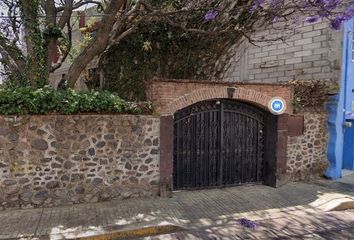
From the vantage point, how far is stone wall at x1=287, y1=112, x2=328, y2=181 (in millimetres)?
9391

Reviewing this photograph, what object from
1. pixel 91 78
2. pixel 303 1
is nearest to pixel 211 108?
pixel 303 1

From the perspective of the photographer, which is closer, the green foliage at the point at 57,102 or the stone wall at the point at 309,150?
the green foliage at the point at 57,102

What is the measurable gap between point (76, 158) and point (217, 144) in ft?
11.4

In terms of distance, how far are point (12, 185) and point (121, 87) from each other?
550 centimetres

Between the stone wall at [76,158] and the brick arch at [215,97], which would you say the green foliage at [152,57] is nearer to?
the brick arch at [215,97]

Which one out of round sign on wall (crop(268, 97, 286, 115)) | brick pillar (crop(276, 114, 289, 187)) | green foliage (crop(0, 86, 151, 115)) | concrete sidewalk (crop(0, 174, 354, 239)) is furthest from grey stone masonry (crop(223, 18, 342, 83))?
green foliage (crop(0, 86, 151, 115))

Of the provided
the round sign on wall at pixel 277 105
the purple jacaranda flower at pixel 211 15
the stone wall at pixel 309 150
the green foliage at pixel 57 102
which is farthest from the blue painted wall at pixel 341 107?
the green foliage at pixel 57 102

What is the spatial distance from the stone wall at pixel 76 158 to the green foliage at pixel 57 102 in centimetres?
14

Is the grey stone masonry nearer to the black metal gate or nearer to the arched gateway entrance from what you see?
the arched gateway entrance

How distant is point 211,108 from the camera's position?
8445mm

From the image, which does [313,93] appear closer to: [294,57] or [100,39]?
[294,57]

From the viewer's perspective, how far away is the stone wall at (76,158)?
6594 mm

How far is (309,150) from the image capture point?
9.68 m

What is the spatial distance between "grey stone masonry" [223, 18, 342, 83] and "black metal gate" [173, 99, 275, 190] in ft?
9.01
